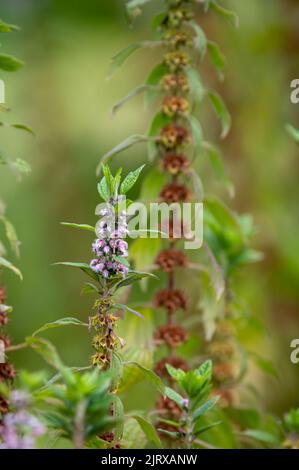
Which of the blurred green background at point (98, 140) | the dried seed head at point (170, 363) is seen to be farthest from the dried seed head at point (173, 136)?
the blurred green background at point (98, 140)

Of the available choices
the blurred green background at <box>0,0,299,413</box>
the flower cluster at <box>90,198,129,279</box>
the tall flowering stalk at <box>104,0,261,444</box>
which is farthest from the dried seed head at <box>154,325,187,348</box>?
the blurred green background at <box>0,0,299,413</box>

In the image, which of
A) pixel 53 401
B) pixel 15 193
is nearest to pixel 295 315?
pixel 15 193

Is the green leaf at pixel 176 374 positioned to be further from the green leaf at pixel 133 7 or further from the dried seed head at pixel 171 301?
the green leaf at pixel 133 7

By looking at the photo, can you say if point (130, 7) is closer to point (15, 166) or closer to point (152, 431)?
point (15, 166)

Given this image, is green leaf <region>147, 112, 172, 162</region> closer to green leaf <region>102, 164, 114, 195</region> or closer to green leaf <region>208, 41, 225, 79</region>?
green leaf <region>208, 41, 225, 79</region>

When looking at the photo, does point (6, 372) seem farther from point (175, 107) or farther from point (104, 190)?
point (175, 107)
